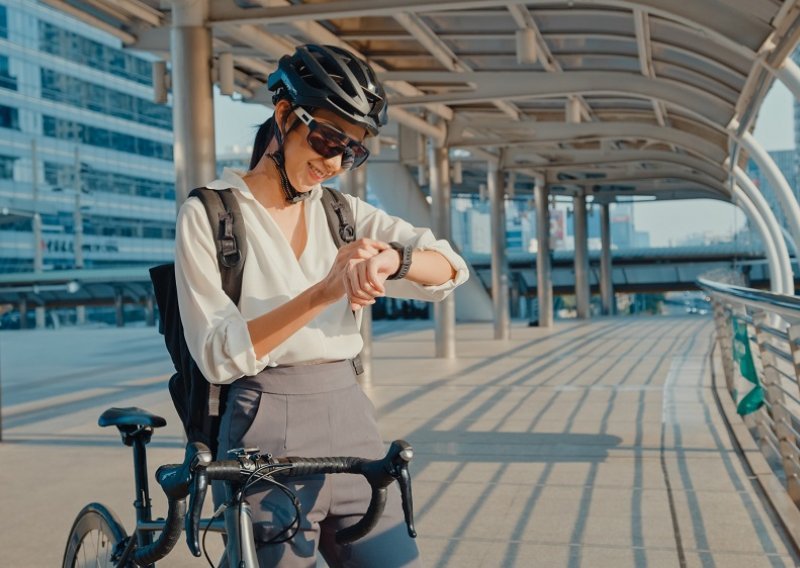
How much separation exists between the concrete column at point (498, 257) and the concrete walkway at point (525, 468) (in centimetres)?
816

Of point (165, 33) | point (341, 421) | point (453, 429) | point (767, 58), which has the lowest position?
point (453, 429)

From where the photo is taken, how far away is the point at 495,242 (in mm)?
24594

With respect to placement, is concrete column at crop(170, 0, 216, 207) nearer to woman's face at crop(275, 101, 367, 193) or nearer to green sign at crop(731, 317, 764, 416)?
green sign at crop(731, 317, 764, 416)

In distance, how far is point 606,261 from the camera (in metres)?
42.6

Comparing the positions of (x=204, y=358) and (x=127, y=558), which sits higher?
(x=204, y=358)

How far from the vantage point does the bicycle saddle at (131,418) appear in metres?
2.72

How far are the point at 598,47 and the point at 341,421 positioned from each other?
39.6 ft

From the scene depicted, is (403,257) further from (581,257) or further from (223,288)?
(581,257)

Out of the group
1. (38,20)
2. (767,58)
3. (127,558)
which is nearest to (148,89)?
(38,20)

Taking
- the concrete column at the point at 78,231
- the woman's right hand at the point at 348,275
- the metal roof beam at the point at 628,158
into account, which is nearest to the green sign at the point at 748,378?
the woman's right hand at the point at 348,275

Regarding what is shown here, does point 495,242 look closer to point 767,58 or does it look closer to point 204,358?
point 767,58

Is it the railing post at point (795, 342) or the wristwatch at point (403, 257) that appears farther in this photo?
the railing post at point (795, 342)

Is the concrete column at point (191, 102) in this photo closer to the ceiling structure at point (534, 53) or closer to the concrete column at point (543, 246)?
the ceiling structure at point (534, 53)

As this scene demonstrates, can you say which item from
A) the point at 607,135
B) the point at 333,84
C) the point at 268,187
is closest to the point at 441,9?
the point at 268,187
